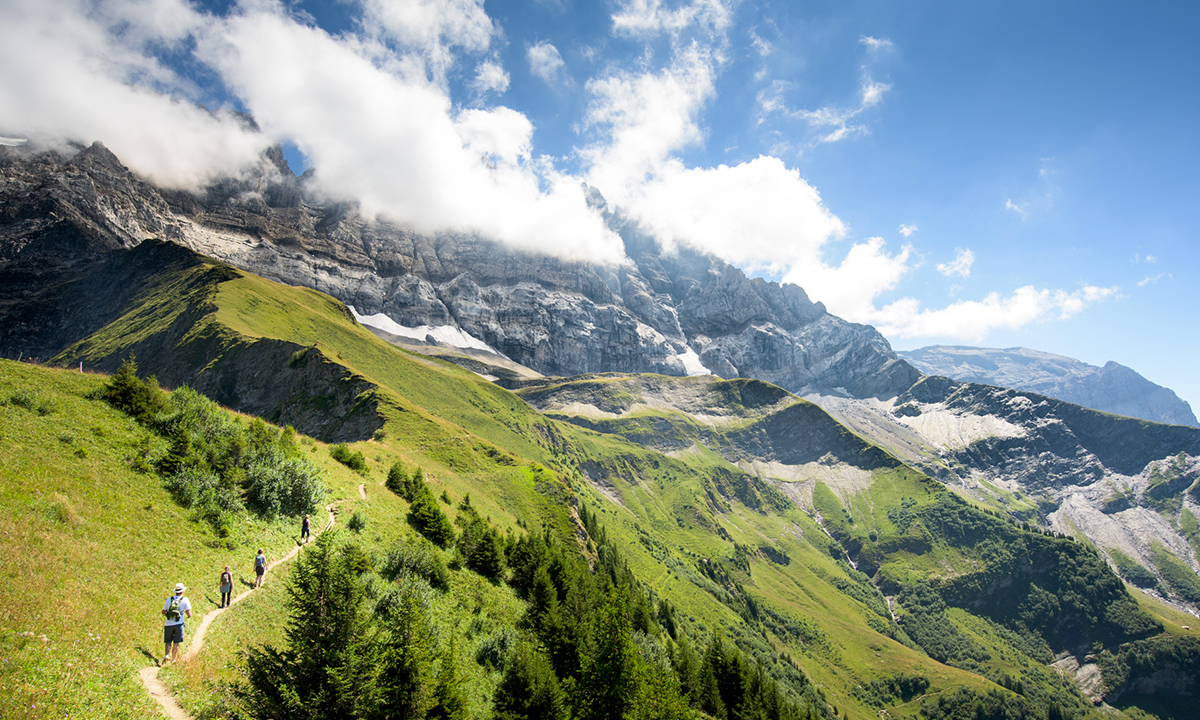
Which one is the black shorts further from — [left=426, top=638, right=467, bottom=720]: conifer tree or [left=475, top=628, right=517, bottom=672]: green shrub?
[left=475, top=628, right=517, bottom=672]: green shrub

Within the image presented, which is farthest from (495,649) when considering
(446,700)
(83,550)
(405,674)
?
(83,550)

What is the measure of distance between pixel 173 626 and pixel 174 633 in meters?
0.25

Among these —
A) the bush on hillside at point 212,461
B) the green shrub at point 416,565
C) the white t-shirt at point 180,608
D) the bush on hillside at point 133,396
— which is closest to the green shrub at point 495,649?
the green shrub at point 416,565

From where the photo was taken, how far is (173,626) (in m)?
16.7

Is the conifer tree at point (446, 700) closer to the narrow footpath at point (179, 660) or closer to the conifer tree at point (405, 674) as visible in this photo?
the conifer tree at point (405, 674)

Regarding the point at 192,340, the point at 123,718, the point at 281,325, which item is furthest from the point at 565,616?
the point at 281,325

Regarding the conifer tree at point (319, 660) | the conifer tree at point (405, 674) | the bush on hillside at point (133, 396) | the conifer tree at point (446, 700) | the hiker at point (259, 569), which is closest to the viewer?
the conifer tree at point (319, 660)

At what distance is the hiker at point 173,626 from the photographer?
16.6m

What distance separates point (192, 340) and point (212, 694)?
133981mm

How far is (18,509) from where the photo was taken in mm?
17562

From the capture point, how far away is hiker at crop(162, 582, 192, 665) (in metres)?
16.6

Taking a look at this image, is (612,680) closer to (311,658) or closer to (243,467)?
(311,658)

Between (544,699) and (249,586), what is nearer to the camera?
(249,586)

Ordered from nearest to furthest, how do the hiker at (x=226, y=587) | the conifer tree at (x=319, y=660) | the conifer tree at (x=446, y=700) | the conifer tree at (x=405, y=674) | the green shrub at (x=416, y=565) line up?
the conifer tree at (x=319, y=660)
the conifer tree at (x=405, y=674)
the conifer tree at (x=446, y=700)
the hiker at (x=226, y=587)
the green shrub at (x=416, y=565)
